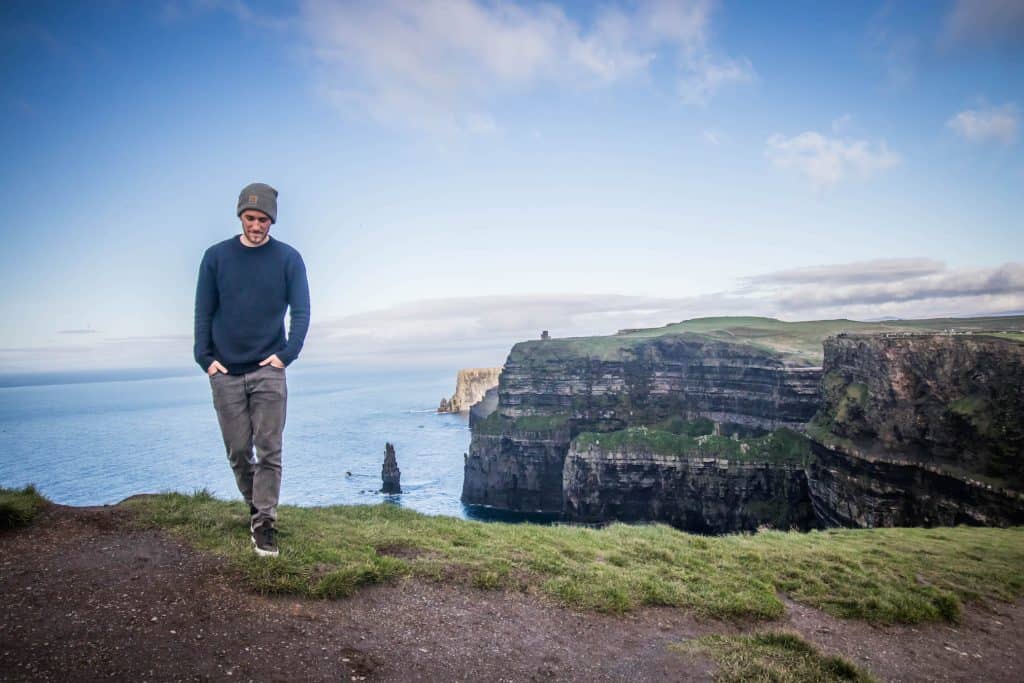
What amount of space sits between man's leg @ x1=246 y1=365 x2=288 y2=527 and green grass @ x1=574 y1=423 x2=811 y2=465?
6831 centimetres

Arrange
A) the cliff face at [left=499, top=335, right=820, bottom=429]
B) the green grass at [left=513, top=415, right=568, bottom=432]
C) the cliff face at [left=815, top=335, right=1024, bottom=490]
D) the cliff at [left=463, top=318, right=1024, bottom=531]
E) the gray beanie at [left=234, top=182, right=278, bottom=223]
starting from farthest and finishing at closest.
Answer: the green grass at [left=513, top=415, right=568, bottom=432] → the cliff face at [left=499, top=335, right=820, bottom=429] → the cliff at [left=463, top=318, right=1024, bottom=531] → the cliff face at [left=815, top=335, right=1024, bottom=490] → the gray beanie at [left=234, top=182, right=278, bottom=223]

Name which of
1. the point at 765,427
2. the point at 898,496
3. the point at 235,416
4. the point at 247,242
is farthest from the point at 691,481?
the point at 247,242

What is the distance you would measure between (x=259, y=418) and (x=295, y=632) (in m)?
3.40

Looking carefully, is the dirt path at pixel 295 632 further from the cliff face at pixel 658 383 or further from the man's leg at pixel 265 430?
the cliff face at pixel 658 383

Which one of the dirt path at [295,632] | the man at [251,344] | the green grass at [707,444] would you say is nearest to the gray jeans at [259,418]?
the man at [251,344]

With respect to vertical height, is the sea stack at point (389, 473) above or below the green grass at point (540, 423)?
below

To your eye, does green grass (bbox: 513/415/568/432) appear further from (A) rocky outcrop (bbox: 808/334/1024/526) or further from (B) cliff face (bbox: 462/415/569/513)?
(A) rocky outcrop (bbox: 808/334/1024/526)

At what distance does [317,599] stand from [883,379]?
57.0 metres

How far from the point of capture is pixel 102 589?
6879 millimetres

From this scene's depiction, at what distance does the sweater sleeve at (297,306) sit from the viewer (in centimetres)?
849

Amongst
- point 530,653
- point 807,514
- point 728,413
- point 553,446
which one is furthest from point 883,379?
point 530,653

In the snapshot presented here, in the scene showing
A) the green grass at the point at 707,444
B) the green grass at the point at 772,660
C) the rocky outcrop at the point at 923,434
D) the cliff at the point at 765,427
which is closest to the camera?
the green grass at the point at 772,660

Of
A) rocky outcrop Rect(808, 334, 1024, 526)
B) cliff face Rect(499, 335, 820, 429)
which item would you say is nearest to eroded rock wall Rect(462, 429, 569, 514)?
cliff face Rect(499, 335, 820, 429)

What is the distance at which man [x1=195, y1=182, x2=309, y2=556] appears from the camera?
8.34 metres
